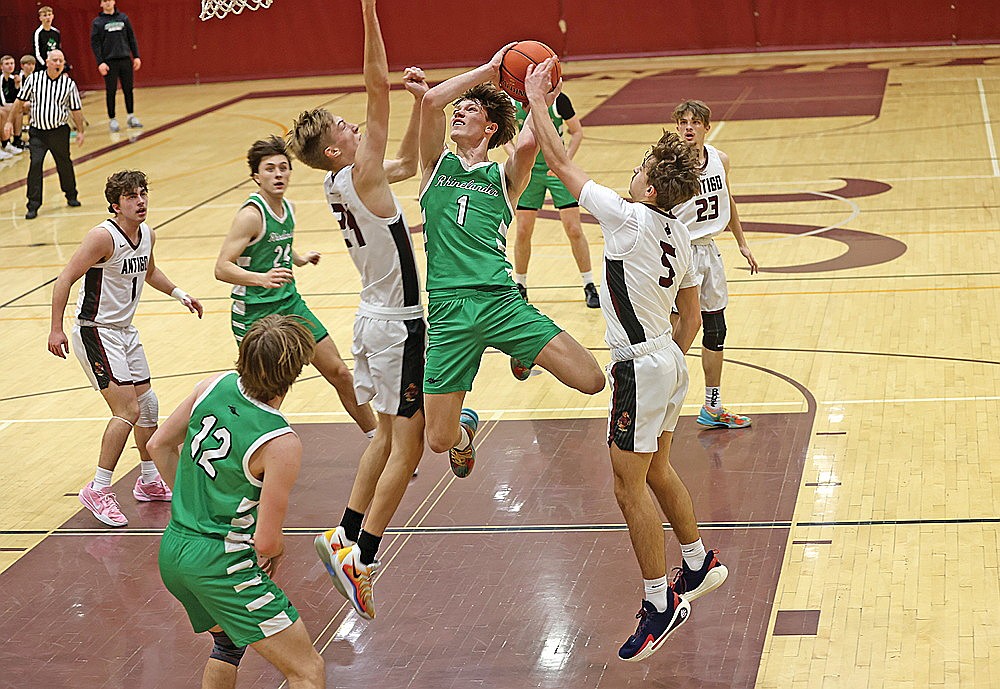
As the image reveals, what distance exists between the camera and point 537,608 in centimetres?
554

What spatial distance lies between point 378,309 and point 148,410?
1.81 metres

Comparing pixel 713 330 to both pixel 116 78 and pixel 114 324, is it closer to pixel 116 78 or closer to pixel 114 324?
pixel 114 324

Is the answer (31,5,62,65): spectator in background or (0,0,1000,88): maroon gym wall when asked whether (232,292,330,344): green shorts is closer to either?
(31,5,62,65): spectator in background

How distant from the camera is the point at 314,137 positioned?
5.64 metres

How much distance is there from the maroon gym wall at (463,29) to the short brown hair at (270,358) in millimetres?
22074

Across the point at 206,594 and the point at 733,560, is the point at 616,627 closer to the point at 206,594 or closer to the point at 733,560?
the point at 733,560

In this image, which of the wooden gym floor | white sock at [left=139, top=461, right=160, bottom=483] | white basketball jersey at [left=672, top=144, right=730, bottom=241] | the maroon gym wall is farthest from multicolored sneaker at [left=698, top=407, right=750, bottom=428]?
the maroon gym wall

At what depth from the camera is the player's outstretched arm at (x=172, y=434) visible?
13.8ft

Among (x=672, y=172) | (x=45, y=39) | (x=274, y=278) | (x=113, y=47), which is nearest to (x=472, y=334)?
(x=672, y=172)

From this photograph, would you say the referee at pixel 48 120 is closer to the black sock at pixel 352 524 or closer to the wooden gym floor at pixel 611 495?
the wooden gym floor at pixel 611 495

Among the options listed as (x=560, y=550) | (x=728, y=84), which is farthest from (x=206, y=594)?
(x=728, y=84)

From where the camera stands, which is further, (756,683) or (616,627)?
(616,627)

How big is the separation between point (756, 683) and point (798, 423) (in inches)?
113

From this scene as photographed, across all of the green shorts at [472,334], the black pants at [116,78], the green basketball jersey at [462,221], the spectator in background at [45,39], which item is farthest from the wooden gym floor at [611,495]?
the black pants at [116,78]
